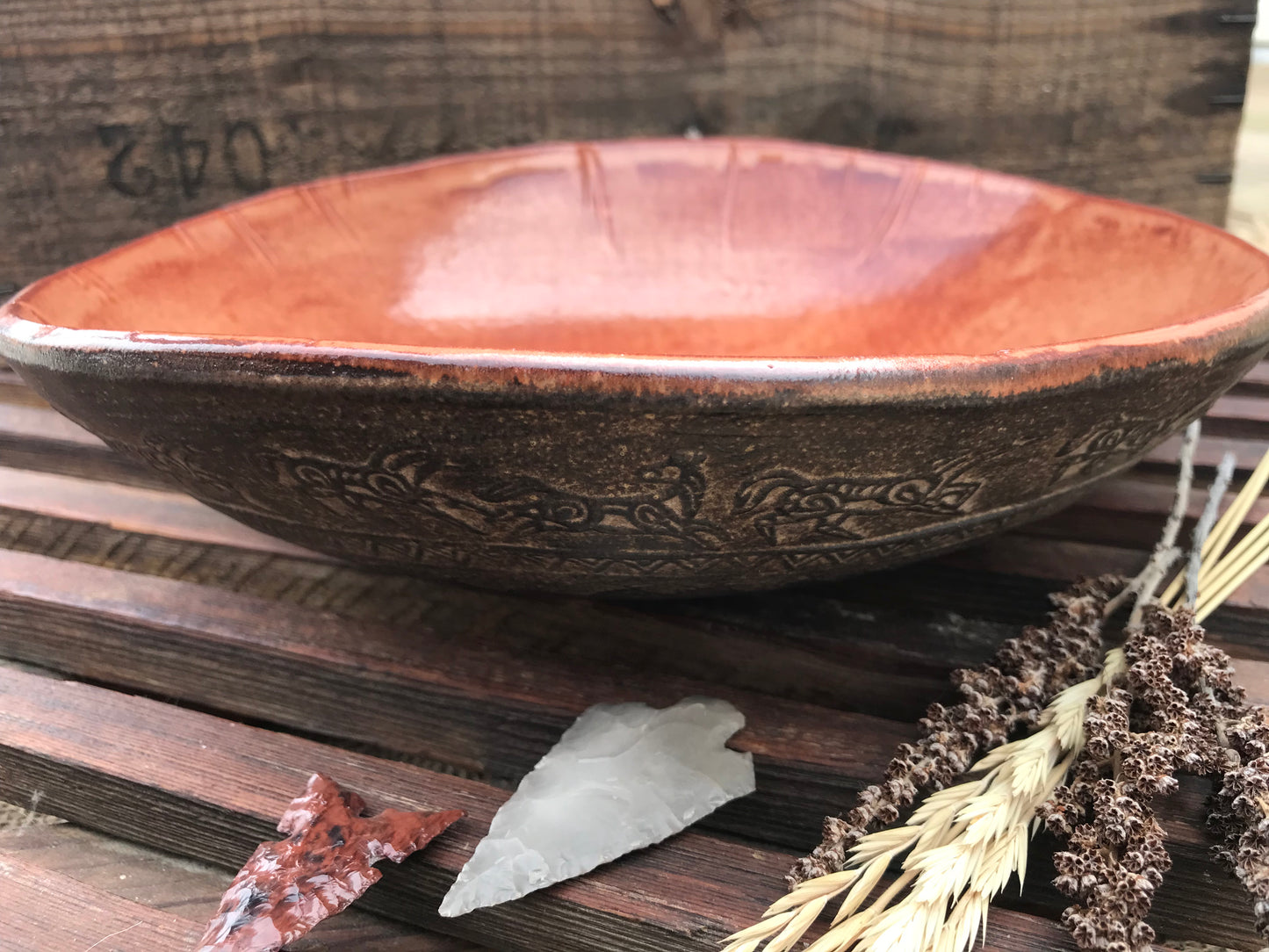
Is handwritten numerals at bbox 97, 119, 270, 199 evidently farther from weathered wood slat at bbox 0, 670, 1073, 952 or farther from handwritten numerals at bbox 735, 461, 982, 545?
handwritten numerals at bbox 735, 461, 982, 545

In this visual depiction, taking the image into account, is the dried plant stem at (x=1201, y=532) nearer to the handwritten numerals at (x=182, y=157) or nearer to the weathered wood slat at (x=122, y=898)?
the weathered wood slat at (x=122, y=898)

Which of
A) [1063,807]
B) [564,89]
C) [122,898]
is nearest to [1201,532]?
[1063,807]

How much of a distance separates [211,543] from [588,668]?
0.37 metres

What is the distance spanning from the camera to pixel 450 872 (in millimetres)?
A: 440

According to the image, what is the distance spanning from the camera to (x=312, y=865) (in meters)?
0.43

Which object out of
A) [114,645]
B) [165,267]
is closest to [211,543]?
[114,645]

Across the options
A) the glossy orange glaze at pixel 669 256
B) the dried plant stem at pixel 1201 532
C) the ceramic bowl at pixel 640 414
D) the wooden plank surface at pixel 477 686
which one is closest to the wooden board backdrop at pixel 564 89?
the glossy orange glaze at pixel 669 256

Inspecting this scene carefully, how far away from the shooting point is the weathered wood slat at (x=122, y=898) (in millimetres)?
436

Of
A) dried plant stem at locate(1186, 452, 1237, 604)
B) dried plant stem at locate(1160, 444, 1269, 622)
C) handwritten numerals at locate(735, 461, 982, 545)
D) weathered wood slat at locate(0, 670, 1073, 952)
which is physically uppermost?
handwritten numerals at locate(735, 461, 982, 545)

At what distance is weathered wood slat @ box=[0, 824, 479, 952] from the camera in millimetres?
436

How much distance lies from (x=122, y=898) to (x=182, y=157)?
0.99 m

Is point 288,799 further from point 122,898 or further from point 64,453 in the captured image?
point 64,453

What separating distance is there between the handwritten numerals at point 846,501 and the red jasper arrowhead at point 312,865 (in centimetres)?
23

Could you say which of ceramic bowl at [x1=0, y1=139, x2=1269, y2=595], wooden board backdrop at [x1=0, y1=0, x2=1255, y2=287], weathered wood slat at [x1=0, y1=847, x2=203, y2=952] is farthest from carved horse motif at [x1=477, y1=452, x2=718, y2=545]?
wooden board backdrop at [x1=0, y1=0, x2=1255, y2=287]
